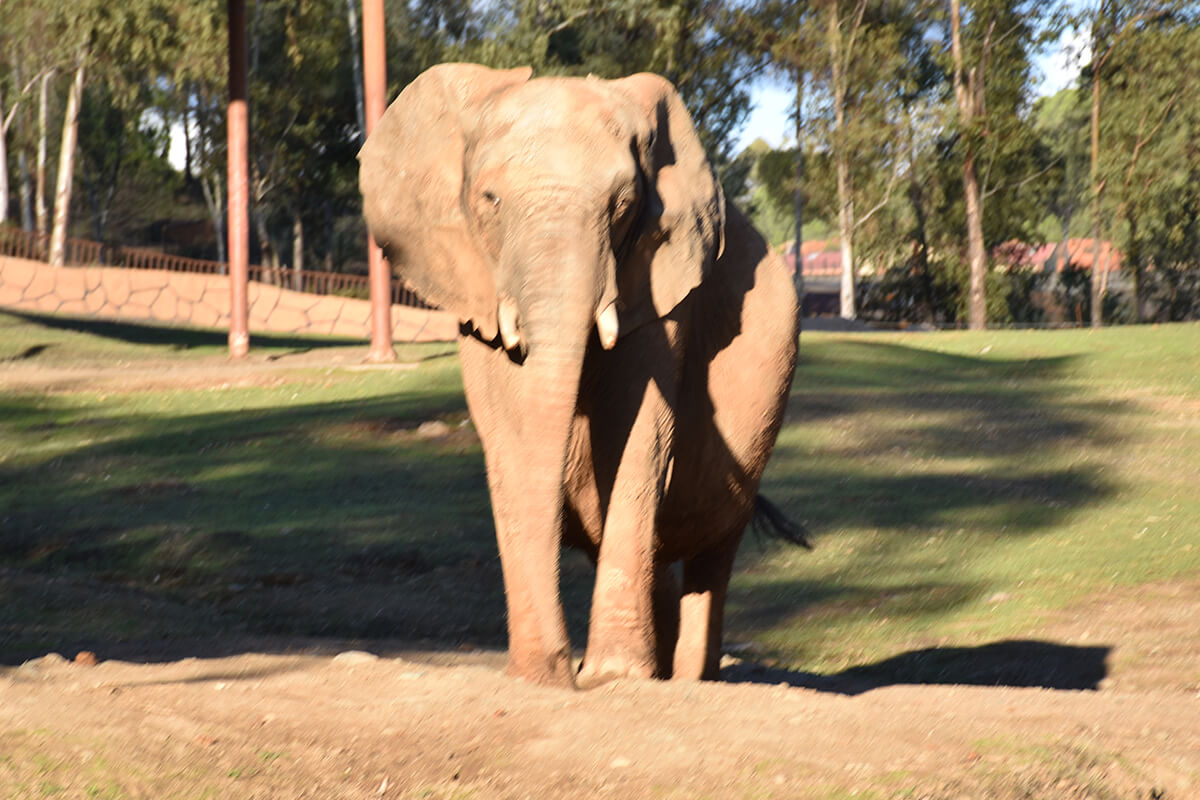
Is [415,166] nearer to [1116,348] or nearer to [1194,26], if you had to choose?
[1116,348]

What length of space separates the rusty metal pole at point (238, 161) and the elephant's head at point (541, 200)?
17813 mm

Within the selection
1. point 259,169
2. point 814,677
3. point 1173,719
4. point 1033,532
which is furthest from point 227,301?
point 1173,719

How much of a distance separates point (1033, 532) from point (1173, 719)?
588 cm

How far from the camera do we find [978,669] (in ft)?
26.6

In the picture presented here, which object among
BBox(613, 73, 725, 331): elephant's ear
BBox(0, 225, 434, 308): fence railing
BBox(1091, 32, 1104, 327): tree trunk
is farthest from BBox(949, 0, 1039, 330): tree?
BBox(613, 73, 725, 331): elephant's ear

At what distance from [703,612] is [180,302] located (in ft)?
101

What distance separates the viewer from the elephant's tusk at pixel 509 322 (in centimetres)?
500

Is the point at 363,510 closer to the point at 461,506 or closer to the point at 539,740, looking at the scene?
the point at 461,506

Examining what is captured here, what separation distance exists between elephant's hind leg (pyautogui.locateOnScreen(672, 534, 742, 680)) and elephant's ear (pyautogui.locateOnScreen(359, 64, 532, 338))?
77.0 inches

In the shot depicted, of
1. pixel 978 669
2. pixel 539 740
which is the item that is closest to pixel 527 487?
pixel 539 740

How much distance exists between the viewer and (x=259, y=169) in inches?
1976

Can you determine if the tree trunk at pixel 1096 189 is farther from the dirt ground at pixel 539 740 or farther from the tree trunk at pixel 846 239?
the dirt ground at pixel 539 740

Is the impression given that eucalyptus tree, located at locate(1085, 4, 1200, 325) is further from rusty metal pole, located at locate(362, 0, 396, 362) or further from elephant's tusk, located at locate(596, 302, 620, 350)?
elephant's tusk, located at locate(596, 302, 620, 350)

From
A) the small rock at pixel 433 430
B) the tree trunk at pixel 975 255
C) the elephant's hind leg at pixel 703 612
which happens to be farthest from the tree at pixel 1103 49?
the elephant's hind leg at pixel 703 612
